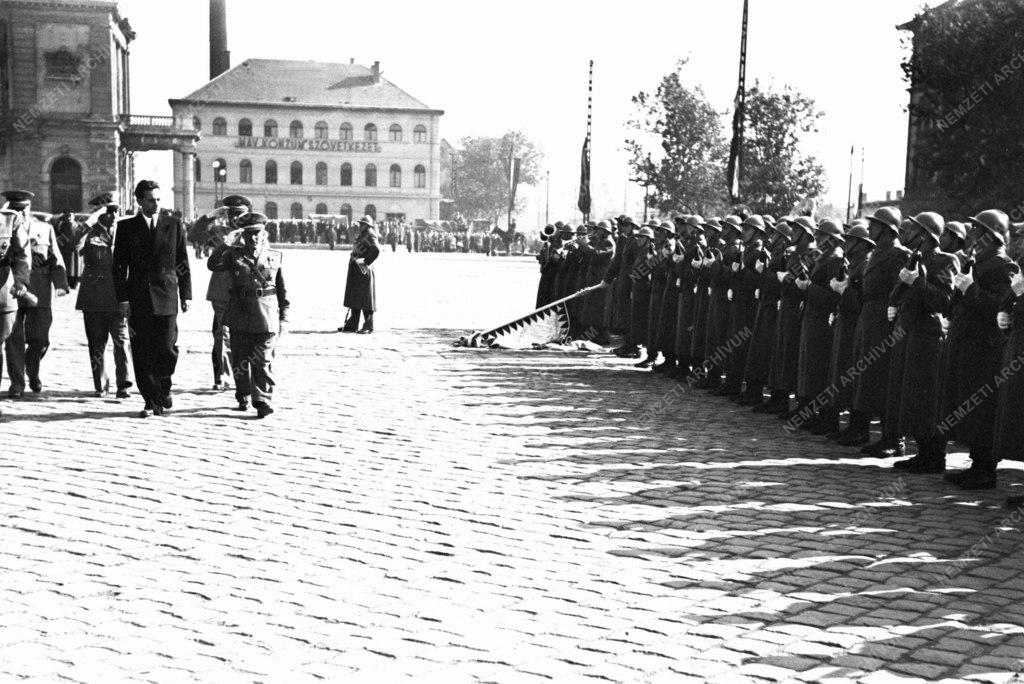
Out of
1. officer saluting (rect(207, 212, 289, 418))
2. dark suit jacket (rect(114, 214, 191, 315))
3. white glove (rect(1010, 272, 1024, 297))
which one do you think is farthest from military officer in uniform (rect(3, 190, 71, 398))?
white glove (rect(1010, 272, 1024, 297))

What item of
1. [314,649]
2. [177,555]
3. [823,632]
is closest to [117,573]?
[177,555]

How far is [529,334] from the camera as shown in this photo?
18438mm

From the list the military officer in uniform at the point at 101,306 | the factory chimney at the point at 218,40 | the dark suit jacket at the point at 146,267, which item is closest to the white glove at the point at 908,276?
the dark suit jacket at the point at 146,267

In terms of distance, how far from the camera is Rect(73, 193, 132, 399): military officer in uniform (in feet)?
39.2

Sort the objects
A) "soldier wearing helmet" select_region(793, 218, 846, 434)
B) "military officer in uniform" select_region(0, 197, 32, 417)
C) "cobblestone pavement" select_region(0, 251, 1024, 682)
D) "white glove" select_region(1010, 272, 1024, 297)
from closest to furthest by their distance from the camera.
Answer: "cobblestone pavement" select_region(0, 251, 1024, 682)
"white glove" select_region(1010, 272, 1024, 297)
"military officer in uniform" select_region(0, 197, 32, 417)
"soldier wearing helmet" select_region(793, 218, 846, 434)

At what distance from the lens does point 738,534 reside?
7246mm

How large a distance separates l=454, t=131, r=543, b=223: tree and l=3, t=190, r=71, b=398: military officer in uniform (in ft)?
393

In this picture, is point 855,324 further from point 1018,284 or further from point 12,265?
point 12,265

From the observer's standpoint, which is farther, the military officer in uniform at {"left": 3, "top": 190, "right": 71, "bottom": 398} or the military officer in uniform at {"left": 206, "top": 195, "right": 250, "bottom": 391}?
the military officer in uniform at {"left": 206, "top": 195, "right": 250, "bottom": 391}

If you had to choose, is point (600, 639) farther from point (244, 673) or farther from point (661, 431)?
point (661, 431)

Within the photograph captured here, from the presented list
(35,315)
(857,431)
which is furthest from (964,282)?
(35,315)

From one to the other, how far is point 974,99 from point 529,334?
2276 cm

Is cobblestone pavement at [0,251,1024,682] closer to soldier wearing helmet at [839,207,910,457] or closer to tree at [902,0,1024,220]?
soldier wearing helmet at [839,207,910,457]

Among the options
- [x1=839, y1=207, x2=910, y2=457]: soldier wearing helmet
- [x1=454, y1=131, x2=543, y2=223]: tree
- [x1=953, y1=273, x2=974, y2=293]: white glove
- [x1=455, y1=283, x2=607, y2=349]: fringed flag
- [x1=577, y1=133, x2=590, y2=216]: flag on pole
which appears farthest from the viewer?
[x1=454, y1=131, x2=543, y2=223]: tree
